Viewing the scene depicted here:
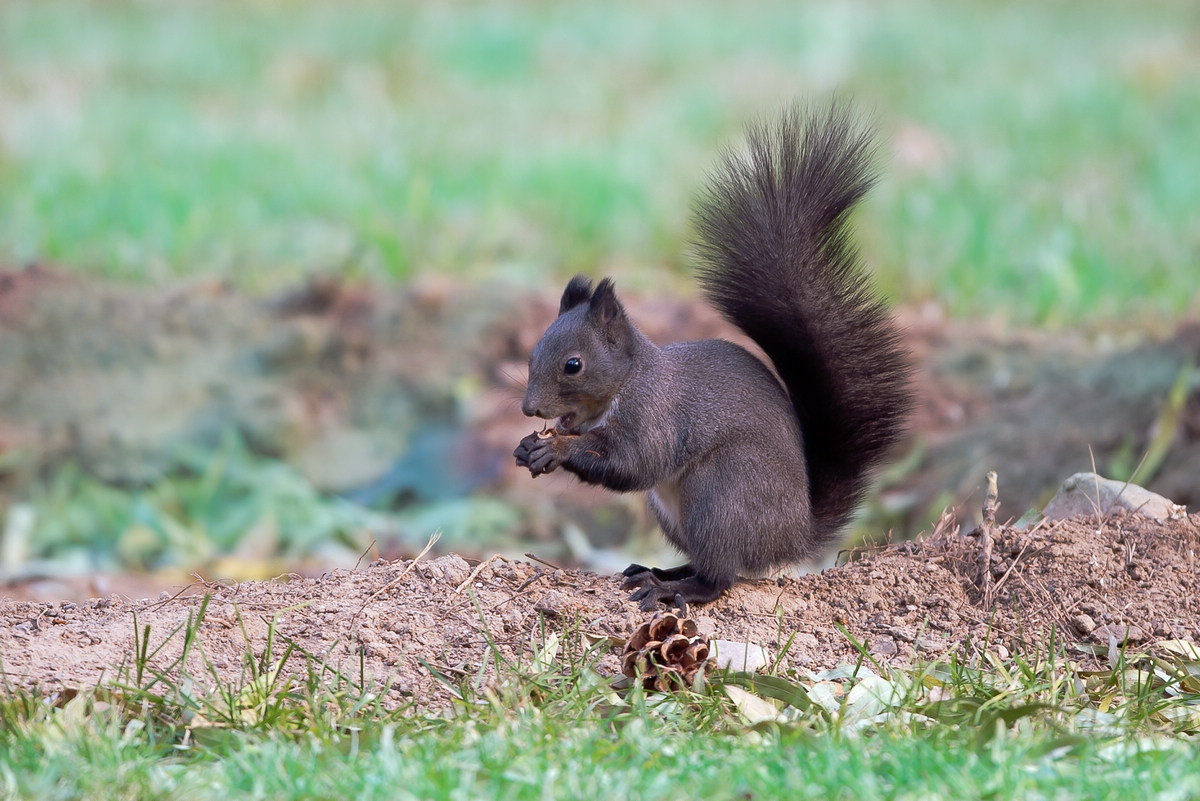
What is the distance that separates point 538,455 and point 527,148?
455cm

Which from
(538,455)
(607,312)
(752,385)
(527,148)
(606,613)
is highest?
(527,148)

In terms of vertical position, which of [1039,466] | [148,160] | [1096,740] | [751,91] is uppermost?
[751,91]

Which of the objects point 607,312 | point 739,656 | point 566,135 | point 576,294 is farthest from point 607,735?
point 566,135

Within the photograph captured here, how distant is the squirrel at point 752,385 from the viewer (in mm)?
2473

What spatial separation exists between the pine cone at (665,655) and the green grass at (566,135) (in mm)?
3254

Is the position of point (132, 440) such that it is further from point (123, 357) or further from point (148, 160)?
point (148, 160)

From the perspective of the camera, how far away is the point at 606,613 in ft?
7.82

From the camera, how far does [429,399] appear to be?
4793mm

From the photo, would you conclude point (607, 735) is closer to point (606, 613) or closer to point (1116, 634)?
point (606, 613)

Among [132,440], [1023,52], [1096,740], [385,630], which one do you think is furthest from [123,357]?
[1023,52]

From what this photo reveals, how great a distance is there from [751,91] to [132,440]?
4.28 m

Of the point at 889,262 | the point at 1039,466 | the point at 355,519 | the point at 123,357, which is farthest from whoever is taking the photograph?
the point at 889,262

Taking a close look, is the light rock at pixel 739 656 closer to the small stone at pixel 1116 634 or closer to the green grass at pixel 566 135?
the small stone at pixel 1116 634

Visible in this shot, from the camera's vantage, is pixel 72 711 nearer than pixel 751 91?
Yes
